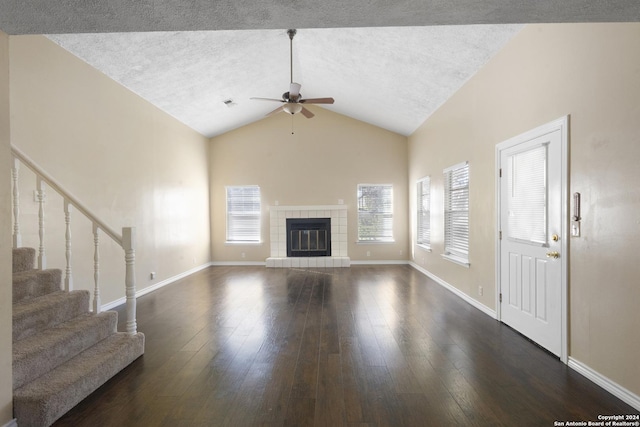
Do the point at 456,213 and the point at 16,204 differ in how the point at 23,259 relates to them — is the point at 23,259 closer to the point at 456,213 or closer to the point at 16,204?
the point at 16,204

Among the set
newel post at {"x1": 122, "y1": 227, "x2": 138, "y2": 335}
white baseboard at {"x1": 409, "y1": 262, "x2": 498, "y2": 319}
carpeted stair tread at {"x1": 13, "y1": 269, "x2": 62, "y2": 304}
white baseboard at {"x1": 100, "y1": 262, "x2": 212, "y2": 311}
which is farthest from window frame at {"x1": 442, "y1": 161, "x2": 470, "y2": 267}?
white baseboard at {"x1": 100, "y1": 262, "x2": 212, "y2": 311}

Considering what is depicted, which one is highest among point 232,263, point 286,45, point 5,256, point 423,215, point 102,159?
point 286,45

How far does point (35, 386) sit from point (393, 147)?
7581mm

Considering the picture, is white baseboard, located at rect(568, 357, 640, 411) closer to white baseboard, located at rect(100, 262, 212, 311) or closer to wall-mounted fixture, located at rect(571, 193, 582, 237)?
wall-mounted fixture, located at rect(571, 193, 582, 237)

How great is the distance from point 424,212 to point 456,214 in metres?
1.83

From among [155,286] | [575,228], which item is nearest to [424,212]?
[575,228]

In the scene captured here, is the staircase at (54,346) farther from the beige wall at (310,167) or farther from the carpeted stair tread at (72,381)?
the beige wall at (310,167)

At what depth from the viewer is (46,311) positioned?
2.50 meters

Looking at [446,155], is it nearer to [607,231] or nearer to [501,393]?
[607,231]

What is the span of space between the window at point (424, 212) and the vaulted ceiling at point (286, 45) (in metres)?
1.33

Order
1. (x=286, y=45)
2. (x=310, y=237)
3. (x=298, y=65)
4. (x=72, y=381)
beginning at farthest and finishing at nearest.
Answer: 1. (x=310, y=237)
2. (x=298, y=65)
3. (x=286, y=45)
4. (x=72, y=381)

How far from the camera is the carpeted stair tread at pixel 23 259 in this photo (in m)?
2.80

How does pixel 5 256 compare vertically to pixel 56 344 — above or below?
above

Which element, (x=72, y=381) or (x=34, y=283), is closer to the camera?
(x=72, y=381)
